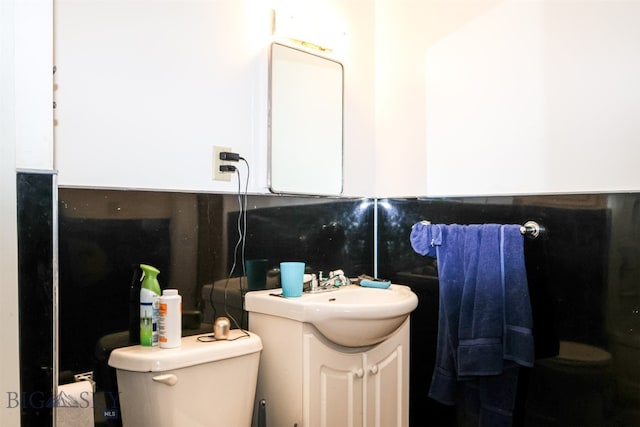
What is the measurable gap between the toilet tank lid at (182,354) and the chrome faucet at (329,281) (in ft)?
1.29

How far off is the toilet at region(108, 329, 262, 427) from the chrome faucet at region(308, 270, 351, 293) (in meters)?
0.41

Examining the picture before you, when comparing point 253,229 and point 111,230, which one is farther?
point 253,229

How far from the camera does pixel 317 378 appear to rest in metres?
1.55

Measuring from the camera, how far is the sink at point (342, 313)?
148 centimetres

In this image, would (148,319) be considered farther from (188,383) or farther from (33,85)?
(33,85)

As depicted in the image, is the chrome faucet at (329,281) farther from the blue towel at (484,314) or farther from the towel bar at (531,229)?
the towel bar at (531,229)

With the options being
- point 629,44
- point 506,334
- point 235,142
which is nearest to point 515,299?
point 506,334

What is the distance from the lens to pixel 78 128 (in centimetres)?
137

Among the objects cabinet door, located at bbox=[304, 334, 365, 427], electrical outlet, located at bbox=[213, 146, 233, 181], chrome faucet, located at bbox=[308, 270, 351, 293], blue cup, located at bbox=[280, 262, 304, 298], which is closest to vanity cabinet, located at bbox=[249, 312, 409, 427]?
cabinet door, located at bbox=[304, 334, 365, 427]

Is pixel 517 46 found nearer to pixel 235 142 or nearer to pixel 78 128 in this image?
pixel 235 142

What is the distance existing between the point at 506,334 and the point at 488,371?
15cm

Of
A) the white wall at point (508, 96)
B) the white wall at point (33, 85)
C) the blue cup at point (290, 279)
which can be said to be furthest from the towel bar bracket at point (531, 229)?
the white wall at point (33, 85)

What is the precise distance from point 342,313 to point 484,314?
614mm

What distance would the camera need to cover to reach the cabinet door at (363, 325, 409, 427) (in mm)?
1712
